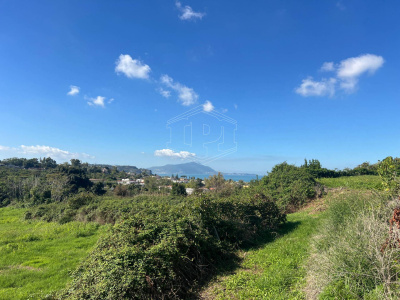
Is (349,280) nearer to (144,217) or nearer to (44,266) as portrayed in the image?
(144,217)

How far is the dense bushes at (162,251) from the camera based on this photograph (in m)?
3.92

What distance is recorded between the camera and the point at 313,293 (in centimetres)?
348

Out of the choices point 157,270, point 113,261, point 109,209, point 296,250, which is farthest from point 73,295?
point 109,209

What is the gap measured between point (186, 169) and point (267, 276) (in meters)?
62.1

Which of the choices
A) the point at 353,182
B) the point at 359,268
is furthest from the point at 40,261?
the point at 353,182

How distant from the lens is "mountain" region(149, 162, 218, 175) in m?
55.0

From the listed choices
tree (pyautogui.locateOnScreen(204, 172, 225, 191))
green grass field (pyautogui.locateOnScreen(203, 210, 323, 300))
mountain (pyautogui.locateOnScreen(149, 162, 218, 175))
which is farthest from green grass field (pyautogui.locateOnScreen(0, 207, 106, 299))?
mountain (pyautogui.locateOnScreen(149, 162, 218, 175))

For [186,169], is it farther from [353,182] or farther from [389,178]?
[389,178]

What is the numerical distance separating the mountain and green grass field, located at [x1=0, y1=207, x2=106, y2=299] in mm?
33694

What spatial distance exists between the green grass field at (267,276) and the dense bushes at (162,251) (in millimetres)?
704

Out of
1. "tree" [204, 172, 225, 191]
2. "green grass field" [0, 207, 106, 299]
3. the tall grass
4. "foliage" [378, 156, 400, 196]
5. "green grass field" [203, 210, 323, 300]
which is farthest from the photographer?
"tree" [204, 172, 225, 191]

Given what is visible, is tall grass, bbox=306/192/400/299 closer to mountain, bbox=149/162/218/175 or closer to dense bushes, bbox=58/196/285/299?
dense bushes, bbox=58/196/285/299

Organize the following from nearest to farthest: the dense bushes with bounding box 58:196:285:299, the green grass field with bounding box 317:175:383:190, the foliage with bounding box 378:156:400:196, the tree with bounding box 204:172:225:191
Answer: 1. the dense bushes with bounding box 58:196:285:299
2. the foliage with bounding box 378:156:400:196
3. the green grass field with bounding box 317:175:383:190
4. the tree with bounding box 204:172:225:191

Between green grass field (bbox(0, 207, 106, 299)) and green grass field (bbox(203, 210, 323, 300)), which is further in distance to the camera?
green grass field (bbox(0, 207, 106, 299))
